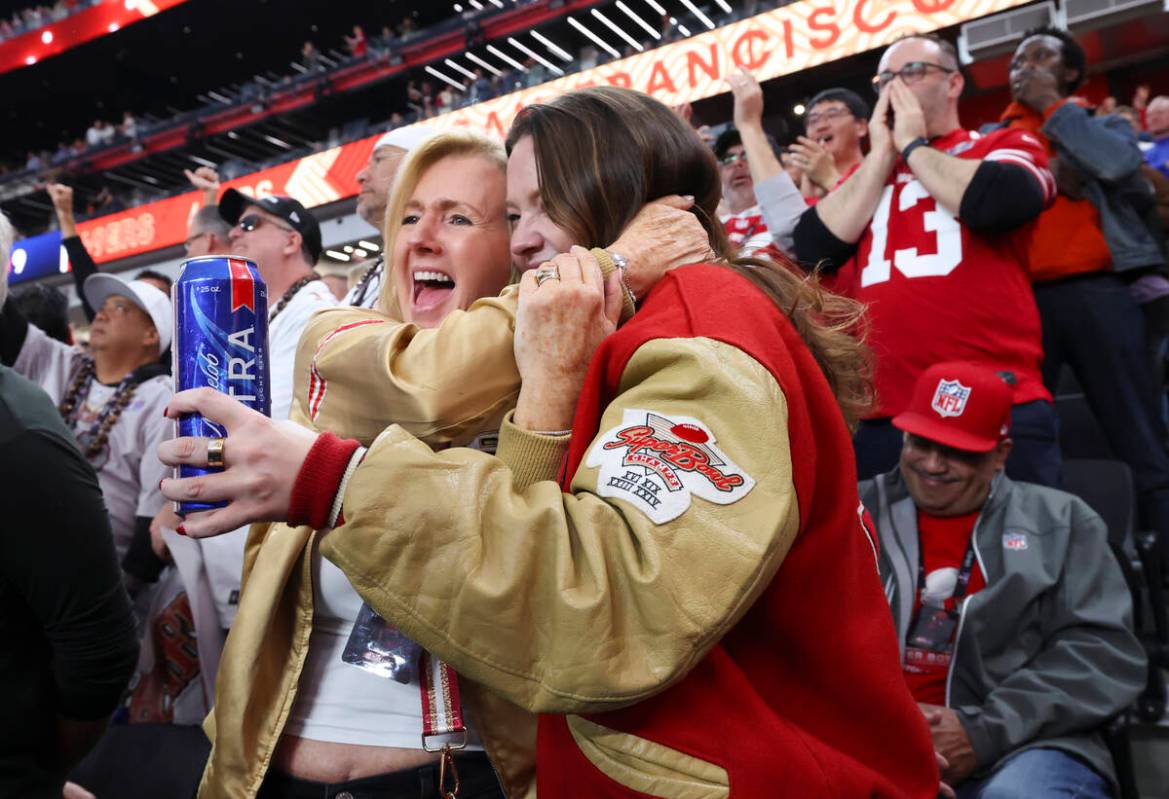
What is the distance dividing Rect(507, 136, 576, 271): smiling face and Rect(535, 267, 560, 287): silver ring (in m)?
0.18

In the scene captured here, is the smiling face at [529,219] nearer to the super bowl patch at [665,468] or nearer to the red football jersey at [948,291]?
the super bowl patch at [665,468]

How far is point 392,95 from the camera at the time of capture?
2069 centimetres

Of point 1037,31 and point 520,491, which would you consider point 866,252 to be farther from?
point 520,491

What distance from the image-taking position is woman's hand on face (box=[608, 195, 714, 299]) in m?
1.09

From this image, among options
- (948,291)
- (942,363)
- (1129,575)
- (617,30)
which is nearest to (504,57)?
(617,30)

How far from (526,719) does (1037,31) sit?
3335mm

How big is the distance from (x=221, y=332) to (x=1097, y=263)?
3.23m

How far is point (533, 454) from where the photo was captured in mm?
941

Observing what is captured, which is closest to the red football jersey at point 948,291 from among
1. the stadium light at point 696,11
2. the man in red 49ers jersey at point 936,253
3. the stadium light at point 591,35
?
the man in red 49ers jersey at point 936,253

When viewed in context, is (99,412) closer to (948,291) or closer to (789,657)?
(948,291)

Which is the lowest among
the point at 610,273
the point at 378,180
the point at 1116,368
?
the point at 1116,368

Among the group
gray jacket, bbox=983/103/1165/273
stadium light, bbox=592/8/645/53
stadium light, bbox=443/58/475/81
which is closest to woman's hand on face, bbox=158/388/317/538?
gray jacket, bbox=983/103/1165/273

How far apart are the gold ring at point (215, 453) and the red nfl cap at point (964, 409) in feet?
6.60

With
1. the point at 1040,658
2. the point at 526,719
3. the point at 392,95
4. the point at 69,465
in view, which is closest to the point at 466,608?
the point at 526,719
